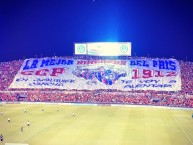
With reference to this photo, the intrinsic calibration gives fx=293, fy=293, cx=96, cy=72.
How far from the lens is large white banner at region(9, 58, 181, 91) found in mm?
93125

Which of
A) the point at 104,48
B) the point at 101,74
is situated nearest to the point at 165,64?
the point at 104,48

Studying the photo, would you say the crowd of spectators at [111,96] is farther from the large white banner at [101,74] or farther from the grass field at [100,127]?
the grass field at [100,127]

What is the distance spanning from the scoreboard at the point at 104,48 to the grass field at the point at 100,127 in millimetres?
37309

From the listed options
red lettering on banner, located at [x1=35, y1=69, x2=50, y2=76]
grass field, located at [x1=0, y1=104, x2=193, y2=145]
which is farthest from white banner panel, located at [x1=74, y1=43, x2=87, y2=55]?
grass field, located at [x1=0, y1=104, x2=193, y2=145]

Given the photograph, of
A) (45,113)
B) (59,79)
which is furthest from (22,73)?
(45,113)

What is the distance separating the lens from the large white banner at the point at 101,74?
93.1 m

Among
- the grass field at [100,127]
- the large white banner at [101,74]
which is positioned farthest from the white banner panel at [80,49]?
the grass field at [100,127]

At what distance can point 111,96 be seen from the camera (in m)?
85.3

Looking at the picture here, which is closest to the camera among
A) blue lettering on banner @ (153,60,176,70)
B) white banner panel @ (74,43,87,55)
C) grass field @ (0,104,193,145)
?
grass field @ (0,104,193,145)

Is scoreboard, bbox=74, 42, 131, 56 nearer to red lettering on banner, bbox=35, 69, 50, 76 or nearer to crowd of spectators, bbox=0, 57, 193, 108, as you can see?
red lettering on banner, bbox=35, 69, 50, 76

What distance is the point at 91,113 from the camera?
2613 inches

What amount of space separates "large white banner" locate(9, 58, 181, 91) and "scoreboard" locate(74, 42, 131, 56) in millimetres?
3071

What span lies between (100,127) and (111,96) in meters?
34.9

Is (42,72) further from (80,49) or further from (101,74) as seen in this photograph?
(101,74)
